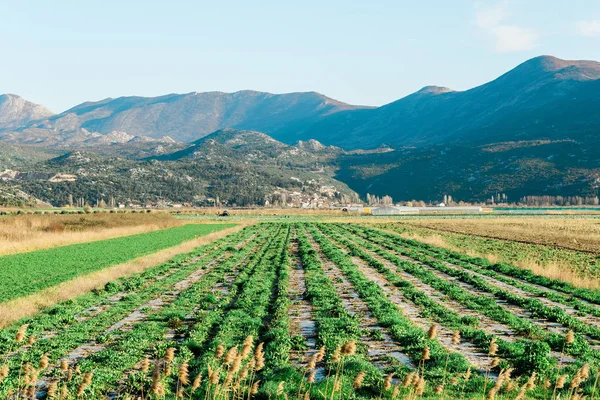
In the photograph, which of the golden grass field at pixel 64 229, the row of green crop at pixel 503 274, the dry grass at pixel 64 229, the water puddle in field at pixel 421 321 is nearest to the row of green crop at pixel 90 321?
the water puddle in field at pixel 421 321

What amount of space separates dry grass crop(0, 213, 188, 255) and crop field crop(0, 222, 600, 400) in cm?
1871

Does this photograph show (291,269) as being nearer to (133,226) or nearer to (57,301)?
(57,301)

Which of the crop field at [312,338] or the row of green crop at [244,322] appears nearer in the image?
the crop field at [312,338]

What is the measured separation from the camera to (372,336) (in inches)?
636

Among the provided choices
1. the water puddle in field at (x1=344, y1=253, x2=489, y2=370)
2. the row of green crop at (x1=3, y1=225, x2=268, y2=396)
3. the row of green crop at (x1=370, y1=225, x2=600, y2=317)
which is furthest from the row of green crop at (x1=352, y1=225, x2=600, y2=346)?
the row of green crop at (x1=3, y1=225, x2=268, y2=396)

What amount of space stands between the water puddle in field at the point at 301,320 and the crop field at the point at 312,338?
5cm

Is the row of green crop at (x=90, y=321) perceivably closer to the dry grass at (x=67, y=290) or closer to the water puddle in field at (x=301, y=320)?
the dry grass at (x=67, y=290)

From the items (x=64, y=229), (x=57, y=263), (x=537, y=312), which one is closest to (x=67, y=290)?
(x=57, y=263)

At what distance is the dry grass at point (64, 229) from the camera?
4500 cm

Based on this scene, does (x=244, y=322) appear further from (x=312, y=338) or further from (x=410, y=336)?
(x=410, y=336)

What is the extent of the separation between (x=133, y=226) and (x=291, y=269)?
4388 centimetres

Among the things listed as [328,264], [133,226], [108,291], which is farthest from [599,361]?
[133,226]

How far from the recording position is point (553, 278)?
91.3ft

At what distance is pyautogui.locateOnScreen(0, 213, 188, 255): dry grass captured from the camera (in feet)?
148
